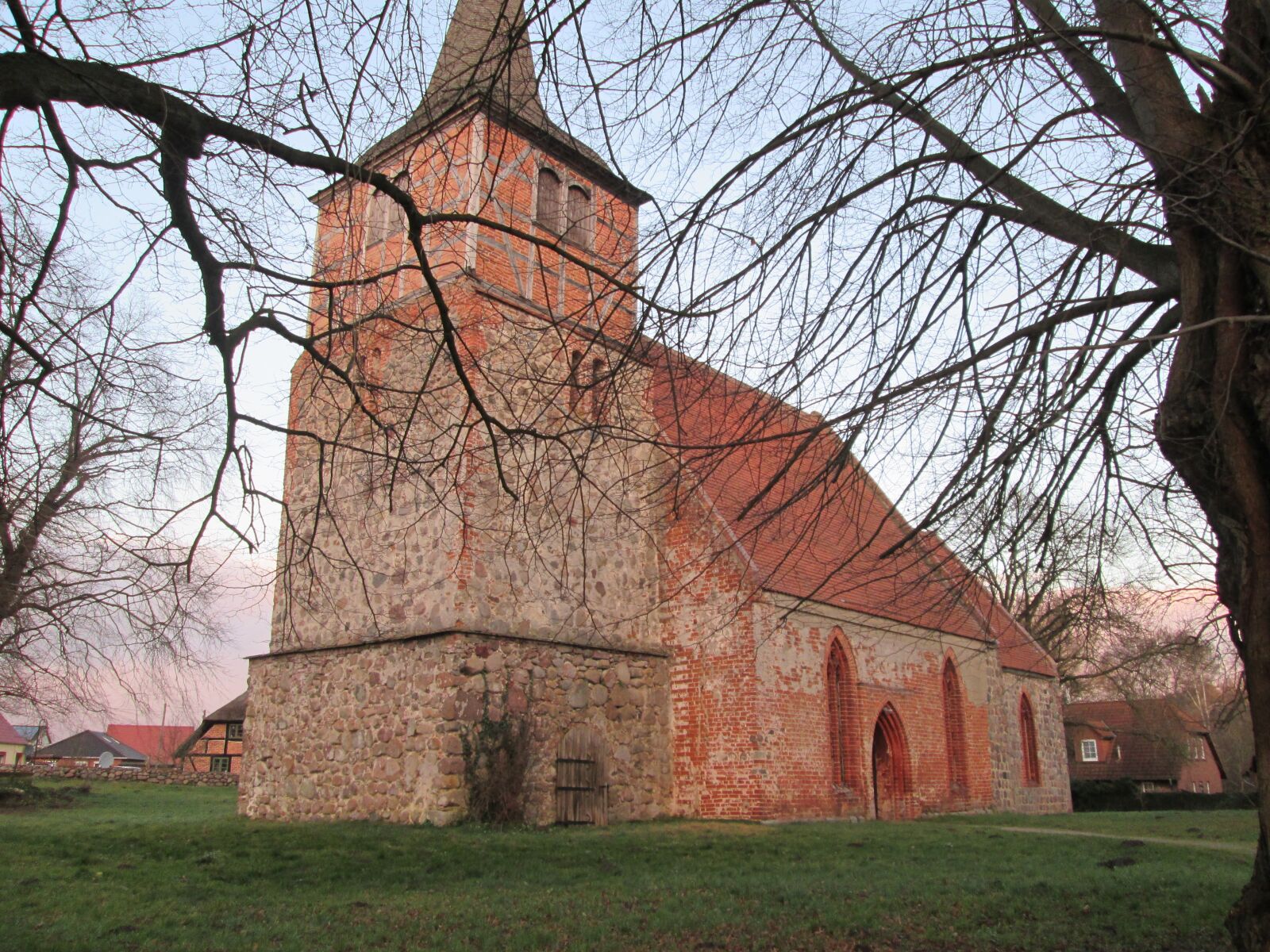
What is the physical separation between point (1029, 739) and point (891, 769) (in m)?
7.37

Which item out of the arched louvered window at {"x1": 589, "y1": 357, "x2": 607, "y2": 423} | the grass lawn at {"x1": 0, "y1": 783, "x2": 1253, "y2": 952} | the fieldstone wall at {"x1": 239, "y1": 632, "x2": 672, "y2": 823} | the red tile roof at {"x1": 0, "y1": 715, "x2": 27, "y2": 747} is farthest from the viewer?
the red tile roof at {"x1": 0, "y1": 715, "x2": 27, "y2": 747}

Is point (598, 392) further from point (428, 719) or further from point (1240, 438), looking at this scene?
point (428, 719)

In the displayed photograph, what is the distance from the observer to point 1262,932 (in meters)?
4.90

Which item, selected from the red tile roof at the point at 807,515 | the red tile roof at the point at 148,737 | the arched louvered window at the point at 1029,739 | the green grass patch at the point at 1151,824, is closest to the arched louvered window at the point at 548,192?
the red tile roof at the point at 807,515

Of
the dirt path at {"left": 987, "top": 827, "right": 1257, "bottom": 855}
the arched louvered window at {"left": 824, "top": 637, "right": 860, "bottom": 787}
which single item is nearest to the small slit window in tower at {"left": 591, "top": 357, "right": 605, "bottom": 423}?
the dirt path at {"left": 987, "top": 827, "right": 1257, "bottom": 855}

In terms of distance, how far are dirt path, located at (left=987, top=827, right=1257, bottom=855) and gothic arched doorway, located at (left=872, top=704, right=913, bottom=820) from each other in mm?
1787

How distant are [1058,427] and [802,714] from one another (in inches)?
399

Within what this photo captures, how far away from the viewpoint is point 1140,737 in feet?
127

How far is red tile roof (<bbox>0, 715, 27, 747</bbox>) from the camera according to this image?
202 ft

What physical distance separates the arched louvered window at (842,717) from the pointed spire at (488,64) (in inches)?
474

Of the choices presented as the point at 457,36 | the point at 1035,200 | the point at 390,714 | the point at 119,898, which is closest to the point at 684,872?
the point at 119,898

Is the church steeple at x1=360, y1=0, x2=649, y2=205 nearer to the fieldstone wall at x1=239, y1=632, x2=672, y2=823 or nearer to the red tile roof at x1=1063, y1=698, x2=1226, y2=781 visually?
the fieldstone wall at x1=239, y1=632, x2=672, y2=823

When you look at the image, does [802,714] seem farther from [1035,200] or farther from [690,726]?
[1035,200]

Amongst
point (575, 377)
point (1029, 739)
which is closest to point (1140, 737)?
point (1029, 739)
